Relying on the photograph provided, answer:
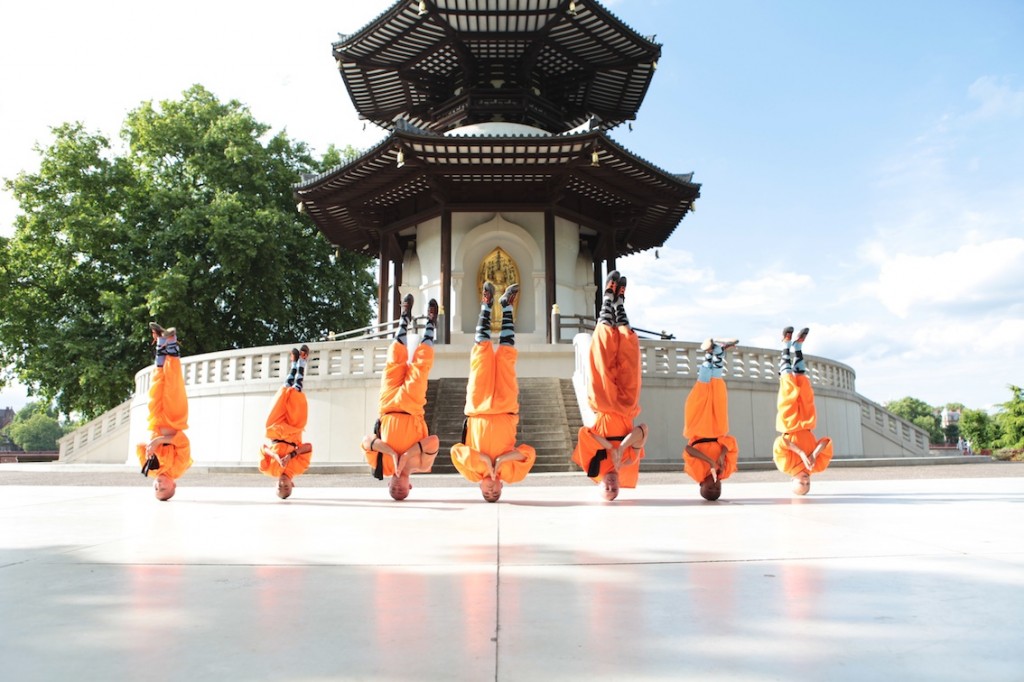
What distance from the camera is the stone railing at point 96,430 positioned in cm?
2202

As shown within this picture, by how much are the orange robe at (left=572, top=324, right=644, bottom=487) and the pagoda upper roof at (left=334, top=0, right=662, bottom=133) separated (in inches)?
442

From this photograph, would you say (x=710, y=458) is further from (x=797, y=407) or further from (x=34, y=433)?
(x=34, y=433)

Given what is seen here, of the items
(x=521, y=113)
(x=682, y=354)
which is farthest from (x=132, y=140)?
(x=682, y=354)

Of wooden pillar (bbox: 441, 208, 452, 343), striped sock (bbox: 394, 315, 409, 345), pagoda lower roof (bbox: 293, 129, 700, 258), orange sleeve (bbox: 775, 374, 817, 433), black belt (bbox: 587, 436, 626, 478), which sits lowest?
black belt (bbox: 587, 436, 626, 478)

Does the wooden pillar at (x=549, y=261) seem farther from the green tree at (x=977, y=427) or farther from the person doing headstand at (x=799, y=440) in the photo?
the green tree at (x=977, y=427)

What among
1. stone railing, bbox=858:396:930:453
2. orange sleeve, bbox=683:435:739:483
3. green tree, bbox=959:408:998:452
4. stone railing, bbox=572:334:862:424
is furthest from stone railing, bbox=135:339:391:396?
green tree, bbox=959:408:998:452

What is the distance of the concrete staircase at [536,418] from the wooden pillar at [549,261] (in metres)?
3.51

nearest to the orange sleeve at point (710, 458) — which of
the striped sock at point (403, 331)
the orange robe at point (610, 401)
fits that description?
the orange robe at point (610, 401)

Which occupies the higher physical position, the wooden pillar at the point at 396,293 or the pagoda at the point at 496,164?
the pagoda at the point at 496,164

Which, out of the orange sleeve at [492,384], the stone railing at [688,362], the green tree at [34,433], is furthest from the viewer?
the green tree at [34,433]

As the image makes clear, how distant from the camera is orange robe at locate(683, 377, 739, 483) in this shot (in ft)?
21.4

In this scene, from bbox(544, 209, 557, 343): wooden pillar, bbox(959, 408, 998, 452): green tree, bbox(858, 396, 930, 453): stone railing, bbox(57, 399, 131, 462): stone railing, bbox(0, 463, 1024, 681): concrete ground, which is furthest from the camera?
bbox(959, 408, 998, 452): green tree

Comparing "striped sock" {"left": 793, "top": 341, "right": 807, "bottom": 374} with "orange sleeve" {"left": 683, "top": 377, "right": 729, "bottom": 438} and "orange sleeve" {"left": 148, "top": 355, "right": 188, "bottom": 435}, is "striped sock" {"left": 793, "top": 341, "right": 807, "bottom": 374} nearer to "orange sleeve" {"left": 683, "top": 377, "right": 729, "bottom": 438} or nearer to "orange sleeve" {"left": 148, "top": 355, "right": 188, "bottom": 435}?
"orange sleeve" {"left": 683, "top": 377, "right": 729, "bottom": 438}

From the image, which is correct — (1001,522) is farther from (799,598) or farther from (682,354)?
(682,354)
